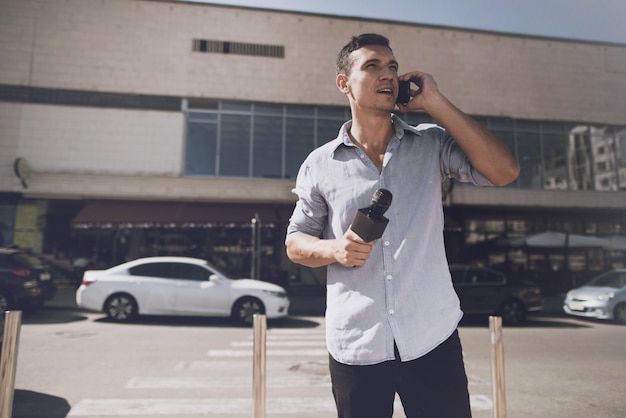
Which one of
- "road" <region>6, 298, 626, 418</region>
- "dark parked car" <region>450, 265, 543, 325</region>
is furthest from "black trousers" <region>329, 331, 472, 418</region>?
"dark parked car" <region>450, 265, 543, 325</region>

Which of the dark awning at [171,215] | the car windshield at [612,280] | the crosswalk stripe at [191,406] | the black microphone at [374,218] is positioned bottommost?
the crosswalk stripe at [191,406]

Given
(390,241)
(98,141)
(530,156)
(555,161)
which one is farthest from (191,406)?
(555,161)

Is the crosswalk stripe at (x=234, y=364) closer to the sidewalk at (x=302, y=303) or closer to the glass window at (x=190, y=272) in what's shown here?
the glass window at (x=190, y=272)

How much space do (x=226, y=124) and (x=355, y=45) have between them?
1614cm

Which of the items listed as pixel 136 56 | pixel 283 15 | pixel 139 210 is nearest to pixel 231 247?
pixel 139 210

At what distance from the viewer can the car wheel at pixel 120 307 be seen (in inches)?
400

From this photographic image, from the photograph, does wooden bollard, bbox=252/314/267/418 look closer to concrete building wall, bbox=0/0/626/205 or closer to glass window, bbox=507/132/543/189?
concrete building wall, bbox=0/0/626/205

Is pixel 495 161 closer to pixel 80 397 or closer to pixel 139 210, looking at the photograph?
pixel 80 397

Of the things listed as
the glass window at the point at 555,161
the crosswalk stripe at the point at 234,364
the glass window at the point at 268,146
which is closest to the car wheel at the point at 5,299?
the crosswalk stripe at the point at 234,364

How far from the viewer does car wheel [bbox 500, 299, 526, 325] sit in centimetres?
1143

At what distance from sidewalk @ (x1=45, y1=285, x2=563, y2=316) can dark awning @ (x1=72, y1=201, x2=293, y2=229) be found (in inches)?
104

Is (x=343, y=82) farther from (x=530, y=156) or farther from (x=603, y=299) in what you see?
(x=530, y=156)

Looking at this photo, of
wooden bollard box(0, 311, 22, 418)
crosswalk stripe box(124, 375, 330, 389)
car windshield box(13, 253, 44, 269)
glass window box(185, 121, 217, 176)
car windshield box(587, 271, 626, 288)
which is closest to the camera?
wooden bollard box(0, 311, 22, 418)

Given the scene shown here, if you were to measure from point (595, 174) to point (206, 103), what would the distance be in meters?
17.6
